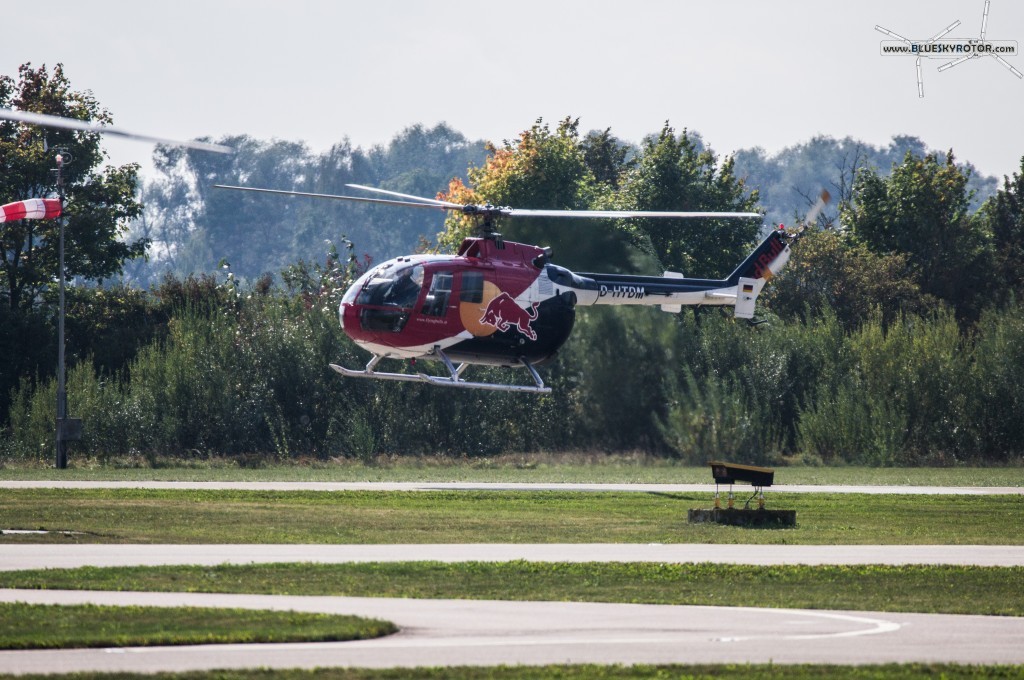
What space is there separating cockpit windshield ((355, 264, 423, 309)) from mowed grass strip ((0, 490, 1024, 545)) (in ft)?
18.5

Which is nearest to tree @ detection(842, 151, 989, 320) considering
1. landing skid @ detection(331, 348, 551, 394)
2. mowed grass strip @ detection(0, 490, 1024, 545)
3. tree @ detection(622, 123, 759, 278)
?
tree @ detection(622, 123, 759, 278)

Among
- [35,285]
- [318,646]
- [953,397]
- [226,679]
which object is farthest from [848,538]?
[35,285]

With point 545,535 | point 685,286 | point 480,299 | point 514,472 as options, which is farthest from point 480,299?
point 545,535

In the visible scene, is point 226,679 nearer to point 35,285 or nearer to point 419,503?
point 419,503

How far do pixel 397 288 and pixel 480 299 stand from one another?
2.35 metres

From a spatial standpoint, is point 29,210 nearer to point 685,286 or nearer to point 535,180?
point 685,286

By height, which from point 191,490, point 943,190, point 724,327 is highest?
point 943,190

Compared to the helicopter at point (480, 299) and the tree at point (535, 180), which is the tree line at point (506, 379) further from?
the helicopter at point (480, 299)

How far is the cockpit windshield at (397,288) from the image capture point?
121 feet

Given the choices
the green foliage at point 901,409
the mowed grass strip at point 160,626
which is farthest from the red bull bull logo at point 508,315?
the mowed grass strip at point 160,626

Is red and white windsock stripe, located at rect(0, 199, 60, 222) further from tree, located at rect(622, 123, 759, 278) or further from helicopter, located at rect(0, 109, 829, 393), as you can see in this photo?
tree, located at rect(622, 123, 759, 278)

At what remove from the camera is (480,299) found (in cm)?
3800

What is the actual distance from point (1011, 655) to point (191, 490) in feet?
74.4

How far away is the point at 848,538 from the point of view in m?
25.5
